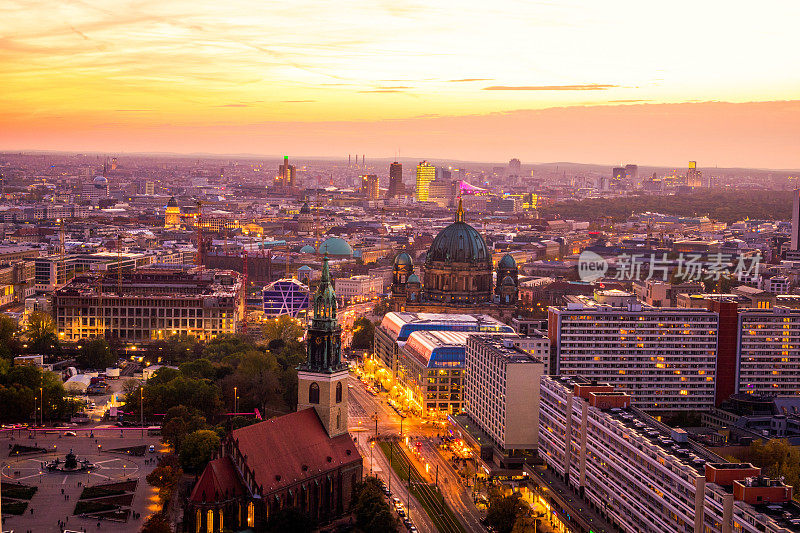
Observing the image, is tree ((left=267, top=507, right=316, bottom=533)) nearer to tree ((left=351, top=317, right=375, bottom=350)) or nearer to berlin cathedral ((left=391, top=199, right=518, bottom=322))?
tree ((left=351, top=317, right=375, bottom=350))

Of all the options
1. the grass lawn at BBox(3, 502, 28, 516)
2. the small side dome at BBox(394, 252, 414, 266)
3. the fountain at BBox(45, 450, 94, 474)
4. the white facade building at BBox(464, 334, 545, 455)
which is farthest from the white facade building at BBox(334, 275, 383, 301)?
the grass lawn at BBox(3, 502, 28, 516)

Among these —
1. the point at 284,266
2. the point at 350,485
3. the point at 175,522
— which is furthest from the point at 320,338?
the point at 284,266

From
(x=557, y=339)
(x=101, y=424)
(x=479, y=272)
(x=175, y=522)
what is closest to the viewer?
(x=175, y=522)

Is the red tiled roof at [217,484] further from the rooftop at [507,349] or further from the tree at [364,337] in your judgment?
the tree at [364,337]

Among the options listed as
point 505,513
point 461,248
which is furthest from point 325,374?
point 461,248

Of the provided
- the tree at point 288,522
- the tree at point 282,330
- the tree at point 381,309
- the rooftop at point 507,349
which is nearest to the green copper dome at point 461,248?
the tree at point 381,309

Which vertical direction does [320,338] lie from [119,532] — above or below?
above

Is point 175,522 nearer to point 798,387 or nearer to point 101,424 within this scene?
point 101,424
